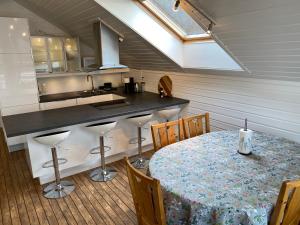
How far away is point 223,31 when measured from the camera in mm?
2287

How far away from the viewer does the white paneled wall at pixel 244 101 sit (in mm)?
2480

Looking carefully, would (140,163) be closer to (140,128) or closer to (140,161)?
(140,161)

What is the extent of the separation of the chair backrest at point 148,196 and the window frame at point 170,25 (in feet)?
6.99

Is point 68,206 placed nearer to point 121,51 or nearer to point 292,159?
point 292,159

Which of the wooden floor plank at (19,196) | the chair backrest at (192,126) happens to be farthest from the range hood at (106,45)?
the wooden floor plank at (19,196)

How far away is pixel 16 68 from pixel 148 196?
3415 mm

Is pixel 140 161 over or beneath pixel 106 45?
beneath

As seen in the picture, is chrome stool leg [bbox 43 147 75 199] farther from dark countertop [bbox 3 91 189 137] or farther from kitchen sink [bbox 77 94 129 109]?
kitchen sink [bbox 77 94 129 109]

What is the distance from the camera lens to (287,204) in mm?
1319

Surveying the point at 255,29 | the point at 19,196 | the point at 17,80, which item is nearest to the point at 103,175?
the point at 19,196

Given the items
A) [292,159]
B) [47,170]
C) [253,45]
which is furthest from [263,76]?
[47,170]

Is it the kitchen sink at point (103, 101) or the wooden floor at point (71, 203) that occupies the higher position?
the kitchen sink at point (103, 101)

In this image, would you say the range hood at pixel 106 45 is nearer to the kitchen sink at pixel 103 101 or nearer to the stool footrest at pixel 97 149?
the kitchen sink at pixel 103 101

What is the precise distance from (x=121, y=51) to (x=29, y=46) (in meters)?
1.58
